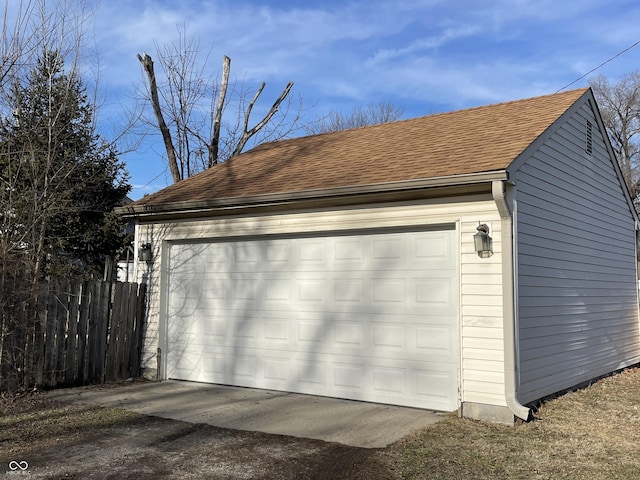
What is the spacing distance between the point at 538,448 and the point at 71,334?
20.5ft

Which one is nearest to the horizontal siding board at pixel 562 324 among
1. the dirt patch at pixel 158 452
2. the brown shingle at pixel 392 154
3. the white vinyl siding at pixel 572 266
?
the white vinyl siding at pixel 572 266

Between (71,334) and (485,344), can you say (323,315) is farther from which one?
(71,334)

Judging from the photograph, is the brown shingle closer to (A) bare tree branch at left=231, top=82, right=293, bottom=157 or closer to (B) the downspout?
(B) the downspout

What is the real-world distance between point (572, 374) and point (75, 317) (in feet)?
23.4

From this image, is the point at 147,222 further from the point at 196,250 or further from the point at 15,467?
the point at 15,467

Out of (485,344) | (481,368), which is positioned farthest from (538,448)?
(485,344)

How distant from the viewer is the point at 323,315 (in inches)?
300

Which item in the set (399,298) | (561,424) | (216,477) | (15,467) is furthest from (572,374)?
(15,467)

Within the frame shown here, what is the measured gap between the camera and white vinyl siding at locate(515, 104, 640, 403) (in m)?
6.74

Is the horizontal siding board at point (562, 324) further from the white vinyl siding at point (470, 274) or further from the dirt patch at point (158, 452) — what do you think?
the dirt patch at point (158, 452)

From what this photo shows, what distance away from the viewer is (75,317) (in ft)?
26.3

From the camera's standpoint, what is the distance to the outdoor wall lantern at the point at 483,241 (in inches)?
244

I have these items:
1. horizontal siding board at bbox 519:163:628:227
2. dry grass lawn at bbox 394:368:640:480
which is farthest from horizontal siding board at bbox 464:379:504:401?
horizontal siding board at bbox 519:163:628:227

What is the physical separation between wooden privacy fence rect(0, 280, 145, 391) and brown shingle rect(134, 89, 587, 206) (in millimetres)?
1791
